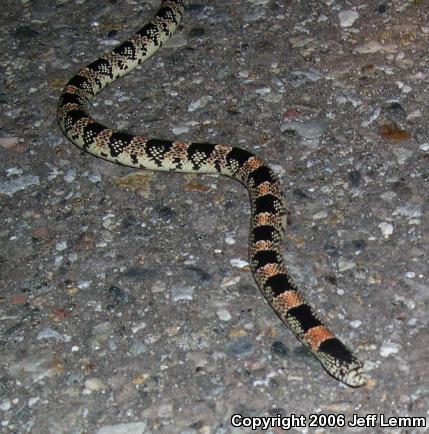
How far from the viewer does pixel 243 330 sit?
24.2 feet

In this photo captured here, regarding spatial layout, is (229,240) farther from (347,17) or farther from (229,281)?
(347,17)

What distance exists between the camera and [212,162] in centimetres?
929

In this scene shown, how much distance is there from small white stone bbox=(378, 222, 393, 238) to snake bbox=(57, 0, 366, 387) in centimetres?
97

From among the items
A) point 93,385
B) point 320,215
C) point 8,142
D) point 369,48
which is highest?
point 369,48

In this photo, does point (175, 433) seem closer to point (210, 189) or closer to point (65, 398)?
point (65, 398)

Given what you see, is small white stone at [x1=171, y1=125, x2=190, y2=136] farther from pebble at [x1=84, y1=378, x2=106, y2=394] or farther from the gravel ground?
pebble at [x1=84, y1=378, x2=106, y2=394]

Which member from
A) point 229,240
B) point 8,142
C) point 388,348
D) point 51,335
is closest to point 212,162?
point 229,240

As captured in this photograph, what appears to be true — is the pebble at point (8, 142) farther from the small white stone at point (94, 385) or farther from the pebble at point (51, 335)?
the small white stone at point (94, 385)

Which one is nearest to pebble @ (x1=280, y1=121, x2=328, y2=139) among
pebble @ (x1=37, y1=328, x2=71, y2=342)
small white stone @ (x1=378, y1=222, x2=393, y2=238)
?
small white stone @ (x1=378, y1=222, x2=393, y2=238)

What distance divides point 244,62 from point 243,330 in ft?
15.0

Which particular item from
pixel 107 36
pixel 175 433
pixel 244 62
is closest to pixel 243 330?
pixel 175 433

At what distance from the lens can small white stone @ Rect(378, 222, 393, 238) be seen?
818cm

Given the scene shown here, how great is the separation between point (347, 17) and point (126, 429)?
6.68 m

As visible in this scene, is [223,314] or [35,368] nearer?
[35,368]
